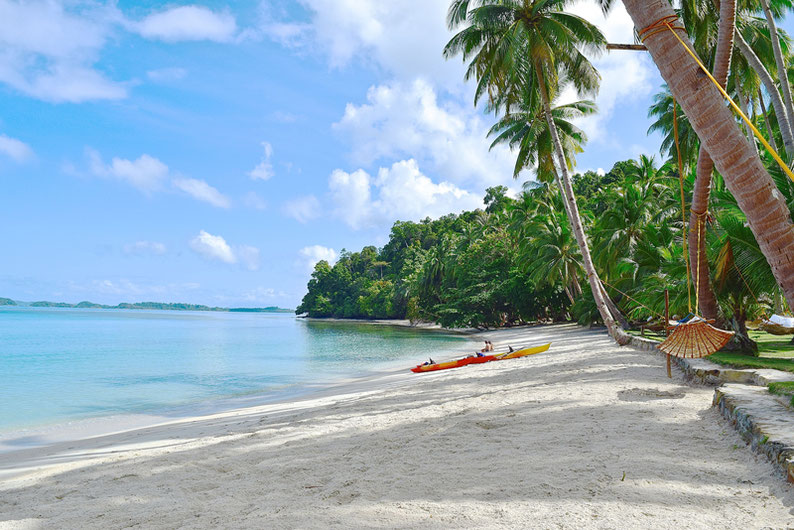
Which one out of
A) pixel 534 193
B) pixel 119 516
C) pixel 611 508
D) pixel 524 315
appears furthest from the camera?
pixel 534 193

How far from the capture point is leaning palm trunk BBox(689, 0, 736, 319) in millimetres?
5062

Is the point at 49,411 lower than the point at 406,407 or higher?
lower

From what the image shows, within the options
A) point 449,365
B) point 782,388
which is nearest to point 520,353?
point 449,365

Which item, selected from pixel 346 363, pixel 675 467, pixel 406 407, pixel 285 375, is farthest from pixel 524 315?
pixel 675 467

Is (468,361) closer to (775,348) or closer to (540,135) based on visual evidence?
(775,348)

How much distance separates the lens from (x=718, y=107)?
3539mm

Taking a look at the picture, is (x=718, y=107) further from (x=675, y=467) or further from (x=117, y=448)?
(x=117, y=448)

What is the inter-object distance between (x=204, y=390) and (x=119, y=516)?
11.1 metres

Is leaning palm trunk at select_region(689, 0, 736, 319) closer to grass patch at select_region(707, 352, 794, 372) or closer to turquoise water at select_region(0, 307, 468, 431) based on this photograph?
grass patch at select_region(707, 352, 794, 372)

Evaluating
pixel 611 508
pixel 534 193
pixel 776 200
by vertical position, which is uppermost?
pixel 534 193

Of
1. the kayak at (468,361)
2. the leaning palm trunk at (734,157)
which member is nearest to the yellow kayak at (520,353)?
the kayak at (468,361)

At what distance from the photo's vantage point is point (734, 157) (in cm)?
A: 354

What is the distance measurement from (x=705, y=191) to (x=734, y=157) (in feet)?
12.8

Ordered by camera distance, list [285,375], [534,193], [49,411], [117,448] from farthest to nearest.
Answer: [534,193]
[285,375]
[49,411]
[117,448]
